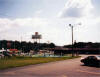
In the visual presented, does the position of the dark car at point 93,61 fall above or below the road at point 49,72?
above

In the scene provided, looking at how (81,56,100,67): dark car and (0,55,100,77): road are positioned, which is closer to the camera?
(0,55,100,77): road

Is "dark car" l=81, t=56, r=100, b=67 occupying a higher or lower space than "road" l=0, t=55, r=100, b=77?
higher

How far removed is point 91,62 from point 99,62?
1303 millimetres

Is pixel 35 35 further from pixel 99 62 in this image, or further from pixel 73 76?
pixel 73 76

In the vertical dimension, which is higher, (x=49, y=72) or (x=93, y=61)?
(x=93, y=61)

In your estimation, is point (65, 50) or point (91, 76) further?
point (65, 50)

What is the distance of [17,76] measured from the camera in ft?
37.8

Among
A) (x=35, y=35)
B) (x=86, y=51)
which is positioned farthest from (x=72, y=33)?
(x=86, y=51)

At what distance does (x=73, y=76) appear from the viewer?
11664mm

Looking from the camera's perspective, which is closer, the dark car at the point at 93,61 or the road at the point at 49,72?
the road at the point at 49,72

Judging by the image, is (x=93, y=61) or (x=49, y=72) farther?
(x=93, y=61)

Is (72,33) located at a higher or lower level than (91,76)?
higher

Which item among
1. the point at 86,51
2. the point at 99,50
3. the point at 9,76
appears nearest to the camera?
the point at 9,76

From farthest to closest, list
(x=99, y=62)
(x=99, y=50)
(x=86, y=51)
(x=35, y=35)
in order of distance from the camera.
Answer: (x=86, y=51) < (x=99, y=50) < (x=35, y=35) < (x=99, y=62)
